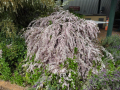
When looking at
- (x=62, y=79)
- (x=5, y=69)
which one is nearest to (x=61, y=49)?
(x=62, y=79)

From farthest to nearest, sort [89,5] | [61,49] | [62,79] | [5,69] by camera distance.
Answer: [89,5] < [5,69] < [61,49] < [62,79]

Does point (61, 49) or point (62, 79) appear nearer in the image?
point (62, 79)

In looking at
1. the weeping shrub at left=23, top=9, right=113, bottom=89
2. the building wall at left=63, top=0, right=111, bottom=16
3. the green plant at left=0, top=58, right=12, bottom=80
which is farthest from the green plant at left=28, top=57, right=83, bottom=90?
the building wall at left=63, top=0, right=111, bottom=16

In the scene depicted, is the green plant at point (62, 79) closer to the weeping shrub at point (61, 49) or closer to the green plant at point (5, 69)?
the weeping shrub at point (61, 49)

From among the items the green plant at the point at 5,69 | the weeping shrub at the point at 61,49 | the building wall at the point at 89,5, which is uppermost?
the building wall at the point at 89,5

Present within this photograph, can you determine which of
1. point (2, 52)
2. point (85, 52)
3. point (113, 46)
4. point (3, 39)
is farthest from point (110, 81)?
point (3, 39)

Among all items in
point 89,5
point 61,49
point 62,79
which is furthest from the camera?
point 89,5

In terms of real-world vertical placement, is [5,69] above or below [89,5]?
below

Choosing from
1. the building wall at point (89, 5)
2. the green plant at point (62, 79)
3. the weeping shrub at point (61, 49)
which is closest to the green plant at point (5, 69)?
Result: the weeping shrub at point (61, 49)

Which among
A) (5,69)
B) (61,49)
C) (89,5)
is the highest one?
(89,5)

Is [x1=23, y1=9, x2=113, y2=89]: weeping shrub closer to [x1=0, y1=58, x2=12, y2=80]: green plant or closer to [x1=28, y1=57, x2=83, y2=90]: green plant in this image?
[x1=28, y1=57, x2=83, y2=90]: green plant

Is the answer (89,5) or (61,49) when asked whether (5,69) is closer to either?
(61,49)

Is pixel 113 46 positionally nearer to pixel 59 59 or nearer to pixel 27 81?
pixel 59 59

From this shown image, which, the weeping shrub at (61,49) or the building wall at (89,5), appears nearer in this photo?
the weeping shrub at (61,49)
